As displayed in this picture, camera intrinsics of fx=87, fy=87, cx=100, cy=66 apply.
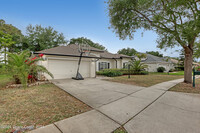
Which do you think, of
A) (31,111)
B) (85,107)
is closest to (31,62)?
(31,111)

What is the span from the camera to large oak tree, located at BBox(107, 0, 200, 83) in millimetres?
6164

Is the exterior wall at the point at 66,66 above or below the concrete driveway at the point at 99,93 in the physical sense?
above

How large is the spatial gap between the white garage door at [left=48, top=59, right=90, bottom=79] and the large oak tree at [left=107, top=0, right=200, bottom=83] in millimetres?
5627

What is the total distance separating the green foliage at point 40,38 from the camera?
67.7 ft

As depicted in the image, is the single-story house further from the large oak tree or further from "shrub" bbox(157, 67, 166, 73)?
"shrub" bbox(157, 67, 166, 73)

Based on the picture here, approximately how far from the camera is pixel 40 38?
21.3 meters

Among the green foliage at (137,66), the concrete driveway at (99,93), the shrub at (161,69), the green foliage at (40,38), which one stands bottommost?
the concrete driveway at (99,93)

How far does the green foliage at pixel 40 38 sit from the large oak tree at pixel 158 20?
20.1 metres

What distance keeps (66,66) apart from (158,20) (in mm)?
9064

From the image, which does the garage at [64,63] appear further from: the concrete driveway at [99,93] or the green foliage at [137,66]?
the green foliage at [137,66]

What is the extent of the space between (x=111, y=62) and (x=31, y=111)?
14.5m

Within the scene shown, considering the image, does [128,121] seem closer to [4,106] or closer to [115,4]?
[4,106]

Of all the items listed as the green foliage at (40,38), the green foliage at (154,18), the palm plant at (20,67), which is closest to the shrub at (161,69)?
the green foliage at (154,18)

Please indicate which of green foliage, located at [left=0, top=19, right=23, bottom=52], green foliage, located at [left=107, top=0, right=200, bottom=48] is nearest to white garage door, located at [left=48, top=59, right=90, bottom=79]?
green foliage, located at [left=107, top=0, right=200, bottom=48]
